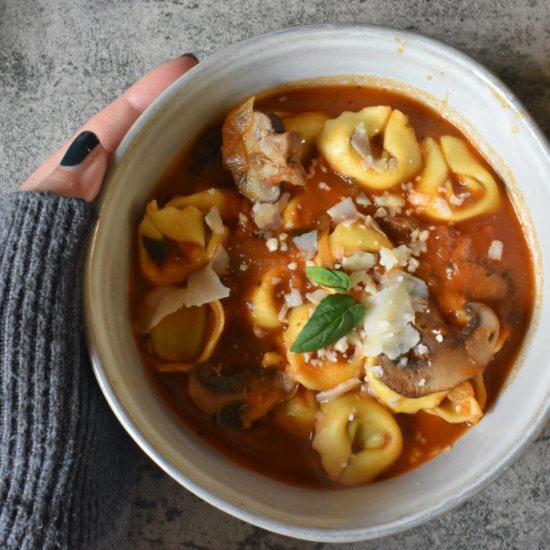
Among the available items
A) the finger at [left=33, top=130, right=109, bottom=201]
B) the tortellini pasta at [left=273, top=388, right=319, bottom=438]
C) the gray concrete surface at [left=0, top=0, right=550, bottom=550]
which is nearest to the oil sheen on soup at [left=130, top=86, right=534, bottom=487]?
the tortellini pasta at [left=273, top=388, right=319, bottom=438]

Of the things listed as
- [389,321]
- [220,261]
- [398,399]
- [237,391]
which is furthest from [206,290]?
[398,399]

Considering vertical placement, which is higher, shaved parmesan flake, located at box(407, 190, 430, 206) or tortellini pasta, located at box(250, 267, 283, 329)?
shaved parmesan flake, located at box(407, 190, 430, 206)

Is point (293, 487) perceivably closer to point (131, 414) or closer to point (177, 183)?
point (131, 414)

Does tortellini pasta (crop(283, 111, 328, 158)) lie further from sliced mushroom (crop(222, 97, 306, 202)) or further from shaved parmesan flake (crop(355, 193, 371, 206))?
shaved parmesan flake (crop(355, 193, 371, 206))

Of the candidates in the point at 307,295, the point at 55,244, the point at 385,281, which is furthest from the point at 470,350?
the point at 55,244

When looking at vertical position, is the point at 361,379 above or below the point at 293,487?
above

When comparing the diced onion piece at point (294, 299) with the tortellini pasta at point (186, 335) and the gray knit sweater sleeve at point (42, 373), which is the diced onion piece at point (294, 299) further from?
the gray knit sweater sleeve at point (42, 373)
